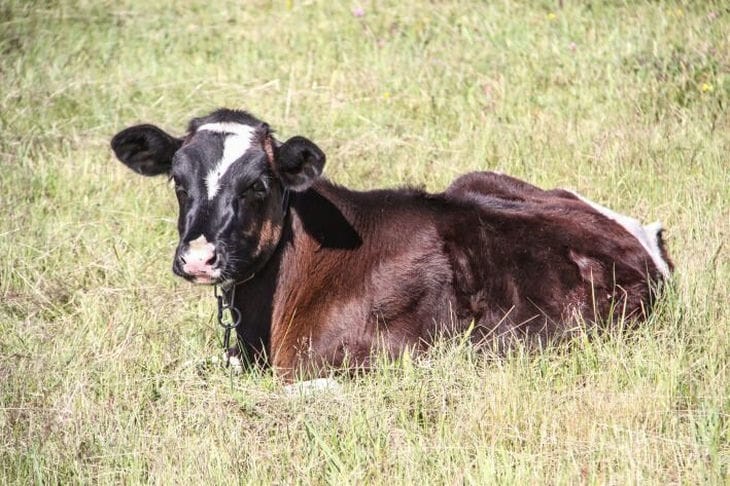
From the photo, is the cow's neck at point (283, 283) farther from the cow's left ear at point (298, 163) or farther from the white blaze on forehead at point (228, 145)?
the white blaze on forehead at point (228, 145)

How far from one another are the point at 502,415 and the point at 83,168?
5471 millimetres

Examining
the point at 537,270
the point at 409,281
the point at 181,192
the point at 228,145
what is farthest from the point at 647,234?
the point at 181,192

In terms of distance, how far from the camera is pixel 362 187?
31.7 feet

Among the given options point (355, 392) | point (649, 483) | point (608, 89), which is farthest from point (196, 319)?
point (608, 89)

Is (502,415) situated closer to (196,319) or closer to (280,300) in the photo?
(280,300)

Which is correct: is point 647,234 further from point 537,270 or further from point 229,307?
point 229,307

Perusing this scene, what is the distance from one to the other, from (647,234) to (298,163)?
8.57ft

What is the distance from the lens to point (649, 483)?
192 inches

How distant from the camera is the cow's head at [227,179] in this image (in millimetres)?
6230

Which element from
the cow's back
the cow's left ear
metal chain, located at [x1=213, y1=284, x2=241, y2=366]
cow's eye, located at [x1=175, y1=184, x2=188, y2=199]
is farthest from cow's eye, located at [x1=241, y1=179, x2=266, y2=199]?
the cow's back

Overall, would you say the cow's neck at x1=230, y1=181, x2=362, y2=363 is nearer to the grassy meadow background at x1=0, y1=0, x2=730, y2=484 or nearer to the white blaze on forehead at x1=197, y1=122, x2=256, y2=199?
the grassy meadow background at x1=0, y1=0, x2=730, y2=484

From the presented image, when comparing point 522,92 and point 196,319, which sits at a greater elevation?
point 522,92

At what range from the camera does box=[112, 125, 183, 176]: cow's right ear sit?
6.72 m

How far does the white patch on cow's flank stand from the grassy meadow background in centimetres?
19
